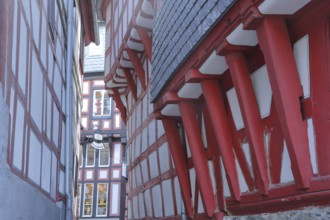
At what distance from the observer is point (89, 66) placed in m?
20.6

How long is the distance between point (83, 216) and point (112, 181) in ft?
5.44

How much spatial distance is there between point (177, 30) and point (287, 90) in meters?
2.12

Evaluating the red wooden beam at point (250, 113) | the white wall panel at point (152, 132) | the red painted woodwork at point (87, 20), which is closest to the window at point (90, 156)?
the red painted woodwork at point (87, 20)

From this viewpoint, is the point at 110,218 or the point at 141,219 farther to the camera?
the point at 110,218

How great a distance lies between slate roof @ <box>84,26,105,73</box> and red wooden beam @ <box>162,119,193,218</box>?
14.3 meters

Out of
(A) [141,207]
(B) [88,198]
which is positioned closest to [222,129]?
(A) [141,207]

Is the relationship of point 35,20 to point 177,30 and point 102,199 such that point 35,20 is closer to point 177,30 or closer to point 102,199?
point 177,30

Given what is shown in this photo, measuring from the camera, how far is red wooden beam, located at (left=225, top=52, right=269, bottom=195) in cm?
396

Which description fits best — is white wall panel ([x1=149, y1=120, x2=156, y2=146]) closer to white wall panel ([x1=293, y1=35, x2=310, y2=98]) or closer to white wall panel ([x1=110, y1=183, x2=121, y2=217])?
white wall panel ([x1=293, y1=35, x2=310, y2=98])

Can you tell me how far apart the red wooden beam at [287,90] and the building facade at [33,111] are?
188cm

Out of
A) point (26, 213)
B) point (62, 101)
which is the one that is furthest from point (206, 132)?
point (62, 101)

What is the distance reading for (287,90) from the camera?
11.6ft

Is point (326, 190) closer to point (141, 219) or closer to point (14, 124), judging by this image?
point (14, 124)

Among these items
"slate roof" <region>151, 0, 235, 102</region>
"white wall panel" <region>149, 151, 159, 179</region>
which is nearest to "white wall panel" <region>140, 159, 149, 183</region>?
"white wall panel" <region>149, 151, 159, 179</region>
